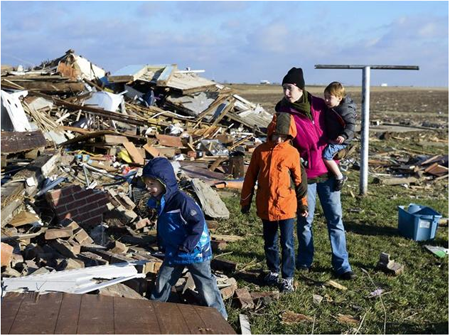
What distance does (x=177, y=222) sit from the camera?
4.64 metres

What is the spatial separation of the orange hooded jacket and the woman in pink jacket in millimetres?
280

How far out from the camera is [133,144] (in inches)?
509

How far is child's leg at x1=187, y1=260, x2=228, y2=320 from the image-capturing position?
473 cm

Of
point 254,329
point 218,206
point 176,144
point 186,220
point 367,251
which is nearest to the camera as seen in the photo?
point 186,220

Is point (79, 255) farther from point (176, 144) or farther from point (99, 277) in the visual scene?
point (176, 144)

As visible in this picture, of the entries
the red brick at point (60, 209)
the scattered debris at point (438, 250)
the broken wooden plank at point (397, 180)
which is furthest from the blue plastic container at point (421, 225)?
the red brick at point (60, 209)

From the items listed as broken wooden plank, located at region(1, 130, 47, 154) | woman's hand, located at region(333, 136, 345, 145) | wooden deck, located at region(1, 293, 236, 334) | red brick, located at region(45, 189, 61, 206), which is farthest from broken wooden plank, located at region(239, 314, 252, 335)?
broken wooden plank, located at region(1, 130, 47, 154)

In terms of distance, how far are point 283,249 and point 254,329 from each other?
3.64ft

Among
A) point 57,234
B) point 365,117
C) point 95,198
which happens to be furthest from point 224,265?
point 365,117

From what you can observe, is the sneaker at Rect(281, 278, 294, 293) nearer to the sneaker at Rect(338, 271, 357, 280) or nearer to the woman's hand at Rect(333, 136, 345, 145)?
the sneaker at Rect(338, 271, 357, 280)

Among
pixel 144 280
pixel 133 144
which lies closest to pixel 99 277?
pixel 144 280

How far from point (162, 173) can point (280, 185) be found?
1.44 m

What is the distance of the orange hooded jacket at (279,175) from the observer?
5.52m

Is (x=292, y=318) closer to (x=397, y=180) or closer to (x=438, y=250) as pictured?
(x=438, y=250)
